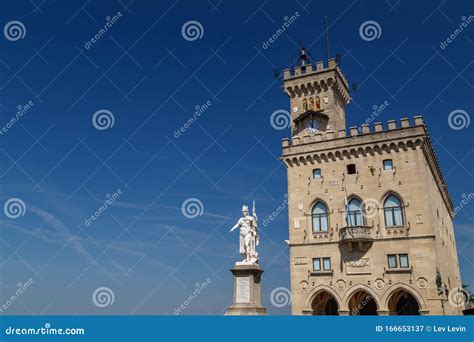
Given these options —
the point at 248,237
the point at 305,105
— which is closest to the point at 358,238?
the point at 305,105

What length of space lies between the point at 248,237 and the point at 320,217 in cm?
1915

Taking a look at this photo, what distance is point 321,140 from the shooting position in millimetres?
40344

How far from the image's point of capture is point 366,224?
3675cm

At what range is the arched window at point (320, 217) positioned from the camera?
38.3m

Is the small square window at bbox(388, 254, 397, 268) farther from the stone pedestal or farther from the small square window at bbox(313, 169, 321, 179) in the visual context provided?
the stone pedestal

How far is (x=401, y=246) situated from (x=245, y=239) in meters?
19.3

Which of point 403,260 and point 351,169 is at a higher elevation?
point 351,169

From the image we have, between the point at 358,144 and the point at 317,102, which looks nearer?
the point at 358,144

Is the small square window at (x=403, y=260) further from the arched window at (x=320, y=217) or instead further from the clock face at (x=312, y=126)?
the clock face at (x=312, y=126)

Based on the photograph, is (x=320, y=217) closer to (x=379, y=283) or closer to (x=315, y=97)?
(x=379, y=283)

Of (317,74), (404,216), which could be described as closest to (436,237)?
(404,216)

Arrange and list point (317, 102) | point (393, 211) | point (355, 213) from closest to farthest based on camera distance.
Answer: point (393, 211) → point (355, 213) → point (317, 102)

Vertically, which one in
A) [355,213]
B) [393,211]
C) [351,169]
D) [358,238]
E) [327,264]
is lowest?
[327,264]

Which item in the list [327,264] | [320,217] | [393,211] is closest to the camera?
[393,211]
